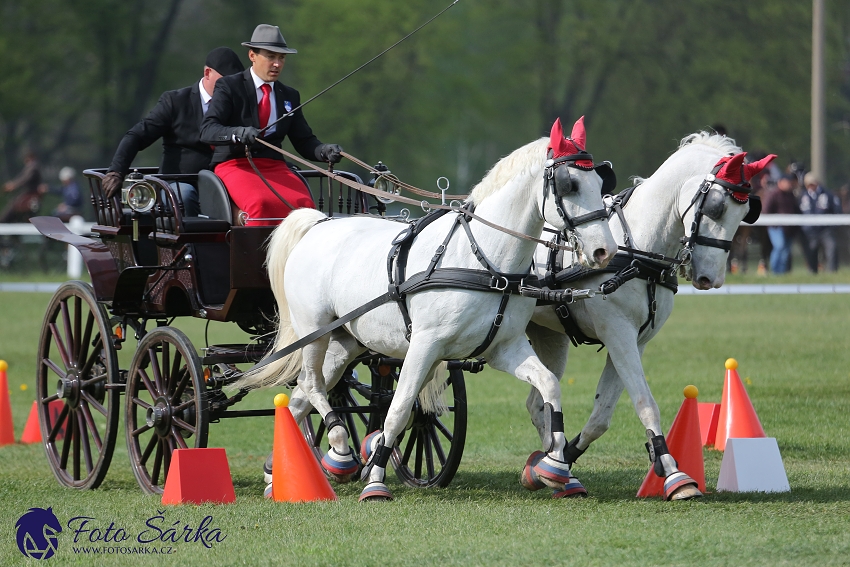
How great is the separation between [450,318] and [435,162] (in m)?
47.9

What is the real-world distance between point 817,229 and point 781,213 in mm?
1327

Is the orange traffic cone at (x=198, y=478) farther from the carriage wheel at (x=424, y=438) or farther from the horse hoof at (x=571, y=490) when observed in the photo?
the horse hoof at (x=571, y=490)

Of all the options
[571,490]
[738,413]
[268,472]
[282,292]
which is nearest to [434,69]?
[738,413]

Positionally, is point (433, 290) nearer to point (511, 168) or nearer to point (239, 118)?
point (511, 168)

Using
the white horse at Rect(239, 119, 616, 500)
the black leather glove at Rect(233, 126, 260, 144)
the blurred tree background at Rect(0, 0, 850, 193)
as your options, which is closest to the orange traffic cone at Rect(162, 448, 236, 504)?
the white horse at Rect(239, 119, 616, 500)

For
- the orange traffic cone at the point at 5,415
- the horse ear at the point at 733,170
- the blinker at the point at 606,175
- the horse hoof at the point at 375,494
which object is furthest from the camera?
the orange traffic cone at the point at 5,415

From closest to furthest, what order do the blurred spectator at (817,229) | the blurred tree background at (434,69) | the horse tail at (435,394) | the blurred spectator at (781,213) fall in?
1. the horse tail at (435,394)
2. the blurred spectator at (817,229)
3. the blurred spectator at (781,213)
4. the blurred tree background at (434,69)

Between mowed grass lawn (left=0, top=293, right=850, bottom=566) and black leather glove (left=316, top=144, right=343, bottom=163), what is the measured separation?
2.02m

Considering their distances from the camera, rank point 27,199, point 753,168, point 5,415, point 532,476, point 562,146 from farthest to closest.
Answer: point 27,199 → point 5,415 → point 532,476 → point 753,168 → point 562,146

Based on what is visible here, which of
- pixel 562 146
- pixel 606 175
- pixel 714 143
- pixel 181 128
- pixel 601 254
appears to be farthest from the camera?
pixel 181 128

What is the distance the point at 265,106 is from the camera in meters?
7.90

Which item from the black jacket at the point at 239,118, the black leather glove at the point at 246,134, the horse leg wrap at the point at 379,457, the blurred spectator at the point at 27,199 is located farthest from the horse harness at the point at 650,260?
the blurred spectator at the point at 27,199

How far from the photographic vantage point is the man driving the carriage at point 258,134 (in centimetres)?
749

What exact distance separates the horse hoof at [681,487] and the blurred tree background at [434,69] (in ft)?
108
